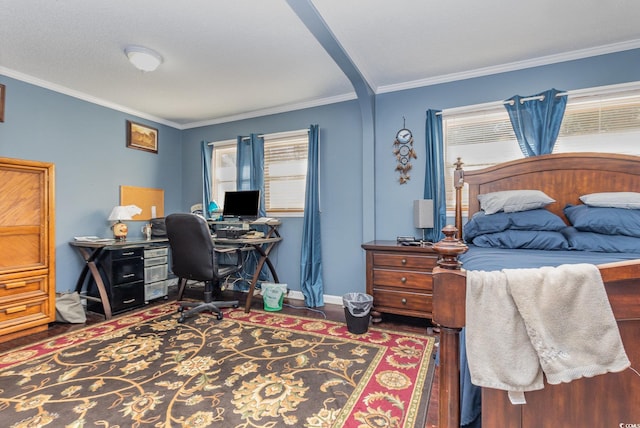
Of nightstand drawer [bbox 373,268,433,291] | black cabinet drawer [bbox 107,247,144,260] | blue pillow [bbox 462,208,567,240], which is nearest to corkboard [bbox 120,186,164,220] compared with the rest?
black cabinet drawer [bbox 107,247,144,260]

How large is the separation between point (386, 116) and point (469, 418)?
9.70 feet

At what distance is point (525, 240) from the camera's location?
6.81ft

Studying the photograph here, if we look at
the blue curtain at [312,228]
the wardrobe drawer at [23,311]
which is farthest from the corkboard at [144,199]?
the blue curtain at [312,228]

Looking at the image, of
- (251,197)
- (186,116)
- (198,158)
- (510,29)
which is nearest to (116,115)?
(186,116)

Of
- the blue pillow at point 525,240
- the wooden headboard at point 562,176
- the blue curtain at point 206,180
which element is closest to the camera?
the blue pillow at point 525,240

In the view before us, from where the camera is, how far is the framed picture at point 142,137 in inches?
156

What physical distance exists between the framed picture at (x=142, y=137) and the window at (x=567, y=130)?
12.7 ft

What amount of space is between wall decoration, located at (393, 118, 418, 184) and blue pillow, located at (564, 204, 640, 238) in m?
1.51

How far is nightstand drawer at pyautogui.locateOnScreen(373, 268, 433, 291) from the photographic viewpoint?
104 inches

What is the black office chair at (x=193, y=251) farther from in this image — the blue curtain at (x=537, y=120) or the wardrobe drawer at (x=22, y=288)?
the blue curtain at (x=537, y=120)

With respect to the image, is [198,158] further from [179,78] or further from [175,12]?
[175,12]

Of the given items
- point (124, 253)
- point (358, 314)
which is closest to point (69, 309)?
point (124, 253)

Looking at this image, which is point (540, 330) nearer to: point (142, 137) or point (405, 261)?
point (405, 261)

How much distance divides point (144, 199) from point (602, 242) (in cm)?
481
